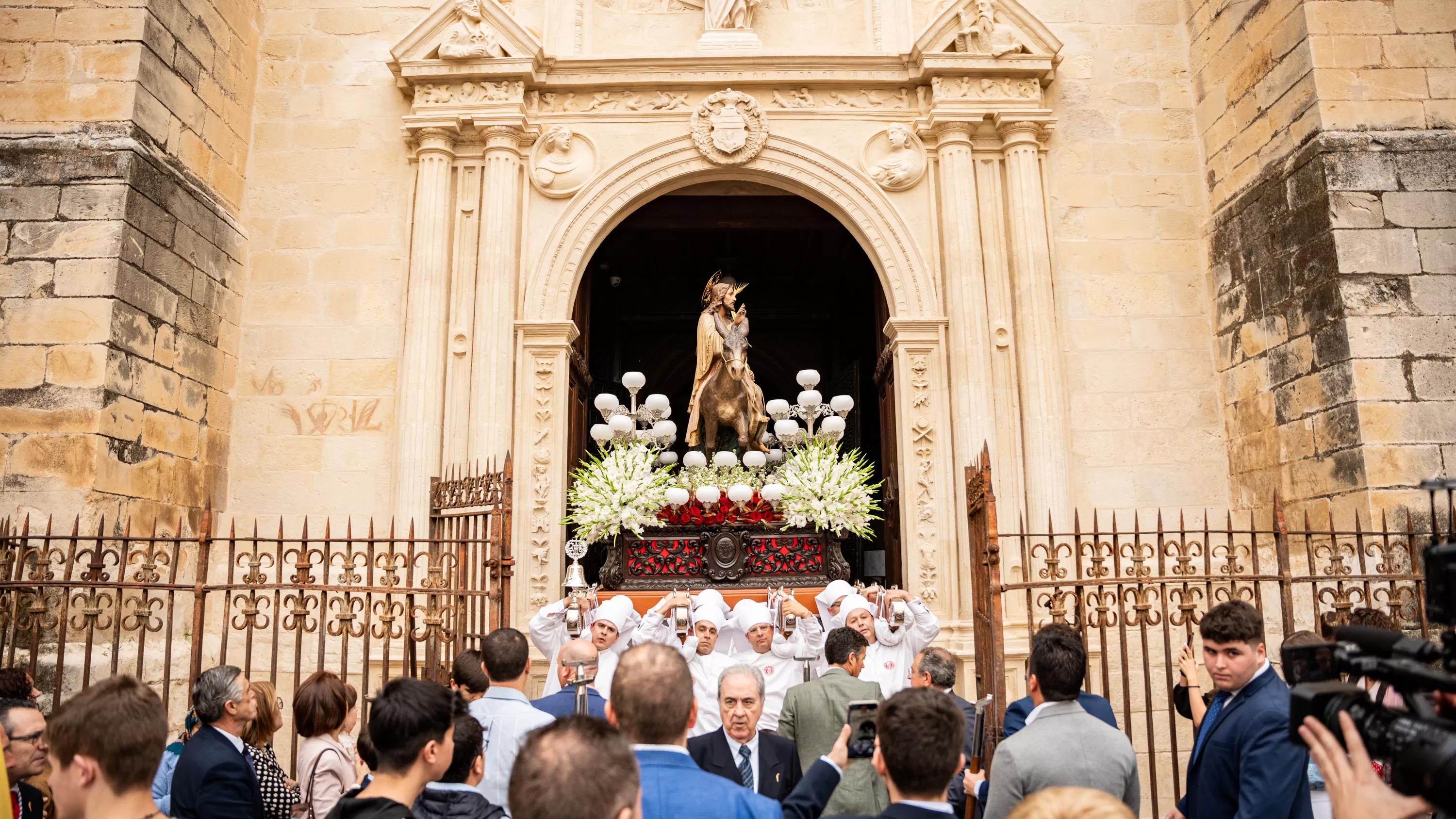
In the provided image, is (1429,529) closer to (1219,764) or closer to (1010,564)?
(1010,564)

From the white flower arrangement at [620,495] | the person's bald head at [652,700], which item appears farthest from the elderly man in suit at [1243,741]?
the white flower arrangement at [620,495]

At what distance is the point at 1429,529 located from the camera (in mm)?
7594

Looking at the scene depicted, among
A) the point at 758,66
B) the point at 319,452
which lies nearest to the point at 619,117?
the point at 758,66

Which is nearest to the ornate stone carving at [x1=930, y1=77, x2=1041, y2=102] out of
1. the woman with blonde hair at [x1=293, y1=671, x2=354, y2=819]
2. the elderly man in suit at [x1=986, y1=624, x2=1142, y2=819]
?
the elderly man in suit at [x1=986, y1=624, x2=1142, y2=819]

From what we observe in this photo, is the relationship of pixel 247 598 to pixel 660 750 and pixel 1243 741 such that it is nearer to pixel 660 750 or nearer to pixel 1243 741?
pixel 660 750

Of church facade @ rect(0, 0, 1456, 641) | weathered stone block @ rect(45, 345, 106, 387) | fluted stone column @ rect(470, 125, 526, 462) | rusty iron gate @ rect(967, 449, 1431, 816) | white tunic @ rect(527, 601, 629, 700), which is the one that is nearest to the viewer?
rusty iron gate @ rect(967, 449, 1431, 816)

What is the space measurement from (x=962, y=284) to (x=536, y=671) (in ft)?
16.6

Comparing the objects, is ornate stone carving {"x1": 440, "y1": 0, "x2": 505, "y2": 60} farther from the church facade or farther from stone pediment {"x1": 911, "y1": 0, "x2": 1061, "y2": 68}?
stone pediment {"x1": 911, "y1": 0, "x2": 1061, "y2": 68}

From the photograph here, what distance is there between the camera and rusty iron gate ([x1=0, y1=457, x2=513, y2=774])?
623 centimetres

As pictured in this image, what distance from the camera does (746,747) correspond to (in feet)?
16.2

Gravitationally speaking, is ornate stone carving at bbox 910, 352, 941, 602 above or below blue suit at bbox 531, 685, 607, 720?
above

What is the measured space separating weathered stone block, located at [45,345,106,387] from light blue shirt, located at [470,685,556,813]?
17.5 ft

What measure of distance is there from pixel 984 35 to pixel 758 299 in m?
6.18

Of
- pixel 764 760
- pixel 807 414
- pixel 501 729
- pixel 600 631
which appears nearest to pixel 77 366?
pixel 600 631
